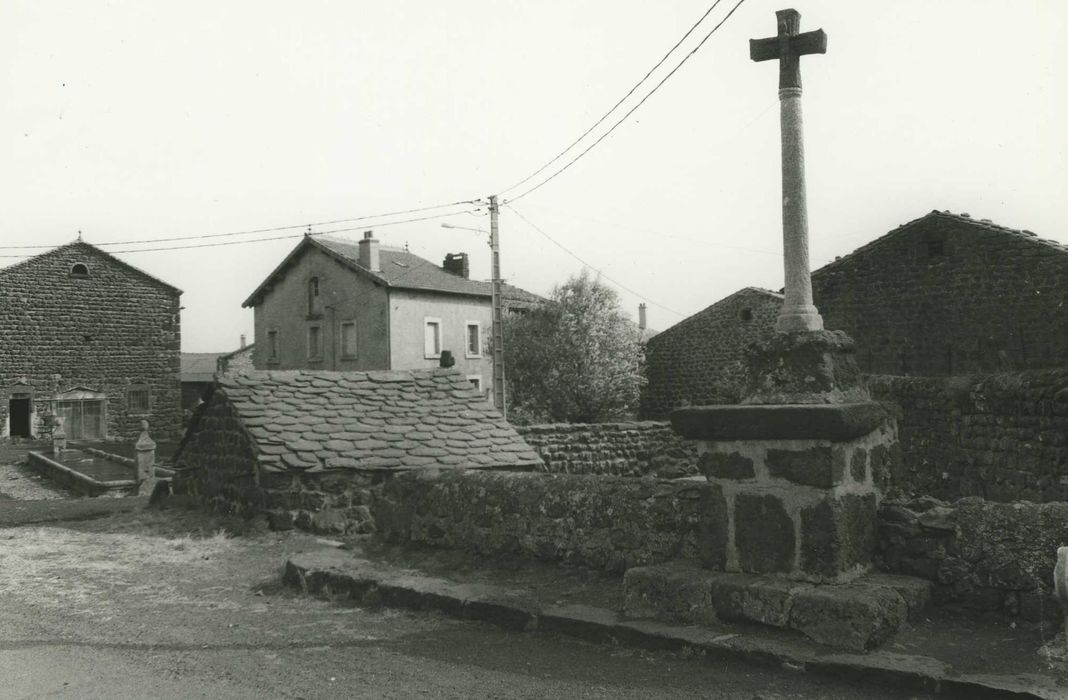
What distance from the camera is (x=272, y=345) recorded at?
44.9 metres

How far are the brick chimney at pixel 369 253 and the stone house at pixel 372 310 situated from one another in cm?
4

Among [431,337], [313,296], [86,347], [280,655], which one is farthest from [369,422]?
[313,296]

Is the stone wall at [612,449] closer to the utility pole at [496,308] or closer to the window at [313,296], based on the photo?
the utility pole at [496,308]

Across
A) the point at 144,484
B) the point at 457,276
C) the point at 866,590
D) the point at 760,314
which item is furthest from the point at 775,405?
the point at 457,276

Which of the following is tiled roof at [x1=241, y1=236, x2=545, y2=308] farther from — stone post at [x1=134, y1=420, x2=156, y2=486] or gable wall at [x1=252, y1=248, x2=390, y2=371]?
stone post at [x1=134, y1=420, x2=156, y2=486]

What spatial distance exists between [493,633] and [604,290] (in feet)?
114

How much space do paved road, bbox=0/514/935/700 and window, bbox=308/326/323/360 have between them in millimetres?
34453

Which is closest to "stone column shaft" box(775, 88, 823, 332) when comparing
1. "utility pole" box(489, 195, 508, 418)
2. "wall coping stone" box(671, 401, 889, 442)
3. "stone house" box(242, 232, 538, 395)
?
"wall coping stone" box(671, 401, 889, 442)

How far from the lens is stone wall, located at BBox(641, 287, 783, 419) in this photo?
31.8 metres

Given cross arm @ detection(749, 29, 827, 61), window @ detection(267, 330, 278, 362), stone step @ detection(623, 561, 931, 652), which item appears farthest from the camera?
window @ detection(267, 330, 278, 362)

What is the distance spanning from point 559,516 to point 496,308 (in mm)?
19310

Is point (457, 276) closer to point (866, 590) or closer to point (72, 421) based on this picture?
point (72, 421)

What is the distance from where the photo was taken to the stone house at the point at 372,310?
3784 centimetres

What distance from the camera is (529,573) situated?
5969mm
